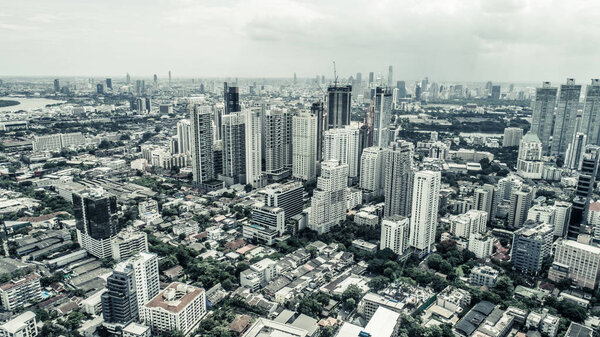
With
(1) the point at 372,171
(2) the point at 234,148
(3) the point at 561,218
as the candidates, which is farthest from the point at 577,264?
(2) the point at 234,148

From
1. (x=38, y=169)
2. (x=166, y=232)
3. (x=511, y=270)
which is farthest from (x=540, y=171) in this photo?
(x=38, y=169)

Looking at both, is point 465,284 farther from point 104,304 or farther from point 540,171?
point 540,171

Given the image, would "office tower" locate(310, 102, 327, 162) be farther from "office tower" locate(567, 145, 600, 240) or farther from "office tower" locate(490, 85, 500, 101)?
"office tower" locate(490, 85, 500, 101)

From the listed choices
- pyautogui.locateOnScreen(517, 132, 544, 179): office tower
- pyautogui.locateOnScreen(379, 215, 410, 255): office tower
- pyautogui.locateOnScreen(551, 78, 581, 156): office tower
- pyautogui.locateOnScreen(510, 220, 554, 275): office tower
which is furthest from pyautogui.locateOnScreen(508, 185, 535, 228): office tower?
pyautogui.locateOnScreen(551, 78, 581, 156): office tower

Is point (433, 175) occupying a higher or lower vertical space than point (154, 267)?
higher

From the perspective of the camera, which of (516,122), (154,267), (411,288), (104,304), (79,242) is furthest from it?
(516,122)
